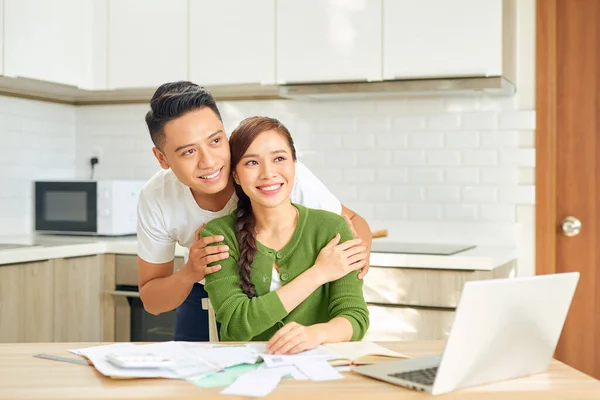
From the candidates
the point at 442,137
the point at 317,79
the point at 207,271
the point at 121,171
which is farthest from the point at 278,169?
the point at 121,171

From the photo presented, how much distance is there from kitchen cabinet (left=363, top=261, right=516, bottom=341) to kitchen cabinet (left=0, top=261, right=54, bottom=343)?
4.23 ft

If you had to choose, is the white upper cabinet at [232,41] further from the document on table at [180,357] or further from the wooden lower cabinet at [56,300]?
the document on table at [180,357]

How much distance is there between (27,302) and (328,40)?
5.30 ft

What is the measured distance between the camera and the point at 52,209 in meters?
4.03

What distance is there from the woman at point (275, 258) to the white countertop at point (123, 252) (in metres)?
1.14

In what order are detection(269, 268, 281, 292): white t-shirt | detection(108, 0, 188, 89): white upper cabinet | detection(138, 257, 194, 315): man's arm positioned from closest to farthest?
detection(269, 268, 281, 292): white t-shirt → detection(138, 257, 194, 315): man's arm → detection(108, 0, 188, 89): white upper cabinet

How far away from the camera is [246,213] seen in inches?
79.7

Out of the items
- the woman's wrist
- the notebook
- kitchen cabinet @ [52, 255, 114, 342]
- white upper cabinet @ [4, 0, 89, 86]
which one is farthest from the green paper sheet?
white upper cabinet @ [4, 0, 89, 86]

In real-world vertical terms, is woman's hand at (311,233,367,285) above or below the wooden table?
above

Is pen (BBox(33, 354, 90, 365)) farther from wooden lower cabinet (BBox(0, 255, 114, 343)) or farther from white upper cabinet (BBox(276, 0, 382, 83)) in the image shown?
white upper cabinet (BBox(276, 0, 382, 83))

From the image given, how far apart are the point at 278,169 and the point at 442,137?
6.20 feet

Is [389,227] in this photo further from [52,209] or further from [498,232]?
[52,209]

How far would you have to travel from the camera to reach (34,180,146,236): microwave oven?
12.6 feet

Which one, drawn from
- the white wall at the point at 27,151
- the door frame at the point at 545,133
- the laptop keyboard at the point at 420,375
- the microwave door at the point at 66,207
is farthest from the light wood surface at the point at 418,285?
the white wall at the point at 27,151
